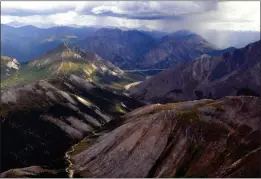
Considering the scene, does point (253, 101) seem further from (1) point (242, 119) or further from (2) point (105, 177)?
(2) point (105, 177)

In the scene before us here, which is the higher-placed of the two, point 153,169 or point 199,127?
point 199,127

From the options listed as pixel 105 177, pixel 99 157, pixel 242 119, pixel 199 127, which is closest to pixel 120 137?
pixel 99 157

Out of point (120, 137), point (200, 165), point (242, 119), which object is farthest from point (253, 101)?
point (120, 137)

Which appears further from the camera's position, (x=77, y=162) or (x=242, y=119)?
(x=77, y=162)

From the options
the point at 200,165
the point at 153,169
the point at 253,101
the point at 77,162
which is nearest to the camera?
the point at 200,165

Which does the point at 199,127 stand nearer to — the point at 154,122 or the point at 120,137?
the point at 154,122

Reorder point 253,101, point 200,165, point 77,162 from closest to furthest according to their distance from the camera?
point 200,165
point 253,101
point 77,162

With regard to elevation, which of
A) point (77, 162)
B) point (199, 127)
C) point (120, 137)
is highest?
point (199, 127)
